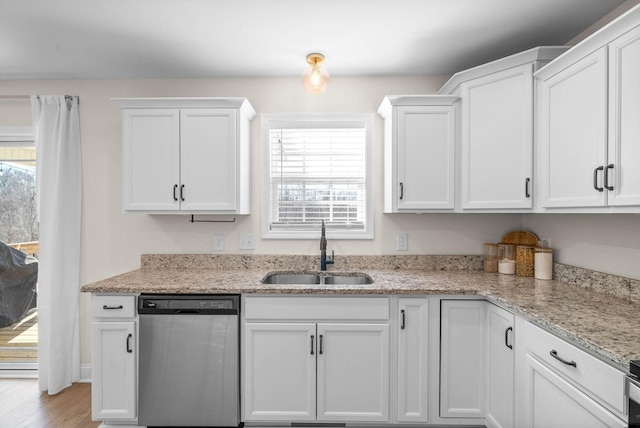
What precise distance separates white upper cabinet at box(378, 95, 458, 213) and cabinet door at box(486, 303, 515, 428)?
790mm

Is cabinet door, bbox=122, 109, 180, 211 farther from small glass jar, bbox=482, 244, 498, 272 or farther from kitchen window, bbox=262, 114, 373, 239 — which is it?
small glass jar, bbox=482, 244, 498, 272

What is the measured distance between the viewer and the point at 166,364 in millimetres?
1954

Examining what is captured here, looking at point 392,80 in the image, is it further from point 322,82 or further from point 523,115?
point 523,115

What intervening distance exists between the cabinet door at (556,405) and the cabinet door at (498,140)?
972 mm

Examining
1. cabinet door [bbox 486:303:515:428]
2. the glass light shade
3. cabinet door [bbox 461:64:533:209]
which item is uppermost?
the glass light shade

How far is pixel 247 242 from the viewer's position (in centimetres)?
266

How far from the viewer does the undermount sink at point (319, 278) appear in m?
2.47

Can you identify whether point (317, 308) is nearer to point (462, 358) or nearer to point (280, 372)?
point (280, 372)

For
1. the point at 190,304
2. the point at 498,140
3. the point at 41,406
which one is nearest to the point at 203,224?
the point at 190,304

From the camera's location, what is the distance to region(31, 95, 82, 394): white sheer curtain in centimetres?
257

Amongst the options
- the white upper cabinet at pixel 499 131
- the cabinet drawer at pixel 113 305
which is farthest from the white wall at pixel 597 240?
the cabinet drawer at pixel 113 305

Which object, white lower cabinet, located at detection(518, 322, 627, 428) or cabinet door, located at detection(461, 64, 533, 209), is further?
cabinet door, located at detection(461, 64, 533, 209)

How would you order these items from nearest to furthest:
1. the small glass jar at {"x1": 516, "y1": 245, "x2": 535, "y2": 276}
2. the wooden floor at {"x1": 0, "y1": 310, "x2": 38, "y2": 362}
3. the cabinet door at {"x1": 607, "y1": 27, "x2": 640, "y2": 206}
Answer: the cabinet door at {"x1": 607, "y1": 27, "x2": 640, "y2": 206} → the small glass jar at {"x1": 516, "y1": 245, "x2": 535, "y2": 276} → the wooden floor at {"x1": 0, "y1": 310, "x2": 38, "y2": 362}

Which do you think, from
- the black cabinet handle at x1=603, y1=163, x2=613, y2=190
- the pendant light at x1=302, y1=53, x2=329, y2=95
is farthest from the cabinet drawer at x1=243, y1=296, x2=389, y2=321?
the pendant light at x1=302, y1=53, x2=329, y2=95
